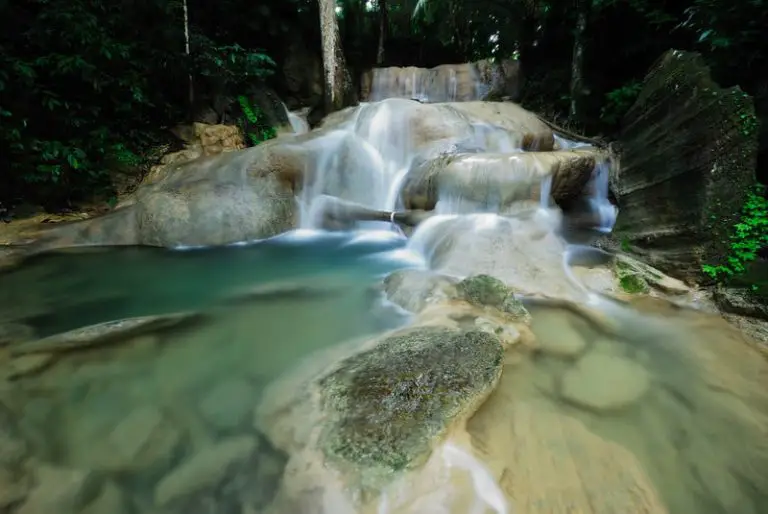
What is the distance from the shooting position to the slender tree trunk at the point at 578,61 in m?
7.06

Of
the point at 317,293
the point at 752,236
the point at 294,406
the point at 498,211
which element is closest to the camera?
the point at 294,406

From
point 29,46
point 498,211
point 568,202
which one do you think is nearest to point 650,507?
point 498,211

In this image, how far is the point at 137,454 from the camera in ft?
6.09

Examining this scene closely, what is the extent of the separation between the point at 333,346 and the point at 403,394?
0.93 m

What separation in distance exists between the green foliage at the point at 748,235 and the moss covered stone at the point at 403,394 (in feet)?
8.40

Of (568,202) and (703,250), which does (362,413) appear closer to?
(703,250)

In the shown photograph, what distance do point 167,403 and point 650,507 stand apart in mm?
2545

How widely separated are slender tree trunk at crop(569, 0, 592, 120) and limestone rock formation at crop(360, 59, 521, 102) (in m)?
3.42

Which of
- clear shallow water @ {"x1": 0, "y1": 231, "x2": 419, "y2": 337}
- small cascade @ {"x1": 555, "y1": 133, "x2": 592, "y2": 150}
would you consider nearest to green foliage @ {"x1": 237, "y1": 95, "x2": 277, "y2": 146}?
clear shallow water @ {"x1": 0, "y1": 231, "x2": 419, "y2": 337}

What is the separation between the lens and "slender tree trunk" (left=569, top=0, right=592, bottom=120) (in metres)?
7.06

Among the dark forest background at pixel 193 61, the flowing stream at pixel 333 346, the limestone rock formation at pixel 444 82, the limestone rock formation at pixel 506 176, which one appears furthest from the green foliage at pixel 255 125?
the limestone rock formation at pixel 506 176

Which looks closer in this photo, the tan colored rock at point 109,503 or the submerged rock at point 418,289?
the tan colored rock at point 109,503

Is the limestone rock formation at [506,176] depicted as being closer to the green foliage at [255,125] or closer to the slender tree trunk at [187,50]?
the green foliage at [255,125]

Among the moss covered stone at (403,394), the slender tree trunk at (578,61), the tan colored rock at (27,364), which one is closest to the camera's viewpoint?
the moss covered stone at (403,394)
